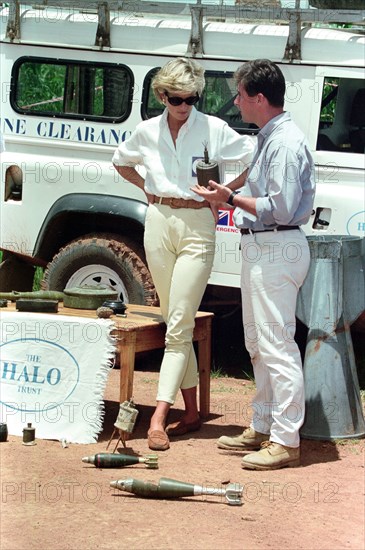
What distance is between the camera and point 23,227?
869 centimetres

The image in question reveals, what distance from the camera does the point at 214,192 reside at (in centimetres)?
608

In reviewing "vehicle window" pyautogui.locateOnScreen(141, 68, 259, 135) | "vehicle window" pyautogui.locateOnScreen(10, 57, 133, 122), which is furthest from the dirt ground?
"vehicle window" pyautogui.locateOnScreen(10, 57, 133, 122)

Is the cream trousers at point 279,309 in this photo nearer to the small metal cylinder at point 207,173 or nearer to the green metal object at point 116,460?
the small metal cylinder at point 207,173

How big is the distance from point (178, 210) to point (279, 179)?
868 millimetres

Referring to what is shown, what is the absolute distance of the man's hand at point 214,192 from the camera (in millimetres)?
6066

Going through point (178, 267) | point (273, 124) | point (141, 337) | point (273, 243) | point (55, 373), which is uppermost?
point (273, 124)

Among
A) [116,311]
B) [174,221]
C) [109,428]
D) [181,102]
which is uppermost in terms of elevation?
[181,102]

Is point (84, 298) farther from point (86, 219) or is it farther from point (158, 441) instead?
point (86, 219)

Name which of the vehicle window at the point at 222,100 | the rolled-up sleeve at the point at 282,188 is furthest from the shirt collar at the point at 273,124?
the vehicle window at the point at 222,100

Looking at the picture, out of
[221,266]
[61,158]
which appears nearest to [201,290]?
[221,266]

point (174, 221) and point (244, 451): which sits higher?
point (174, 221)

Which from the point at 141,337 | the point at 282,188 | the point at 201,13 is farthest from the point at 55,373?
the point at 201,13

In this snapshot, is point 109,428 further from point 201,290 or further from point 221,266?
point 221,266

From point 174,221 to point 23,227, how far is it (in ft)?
7.78
